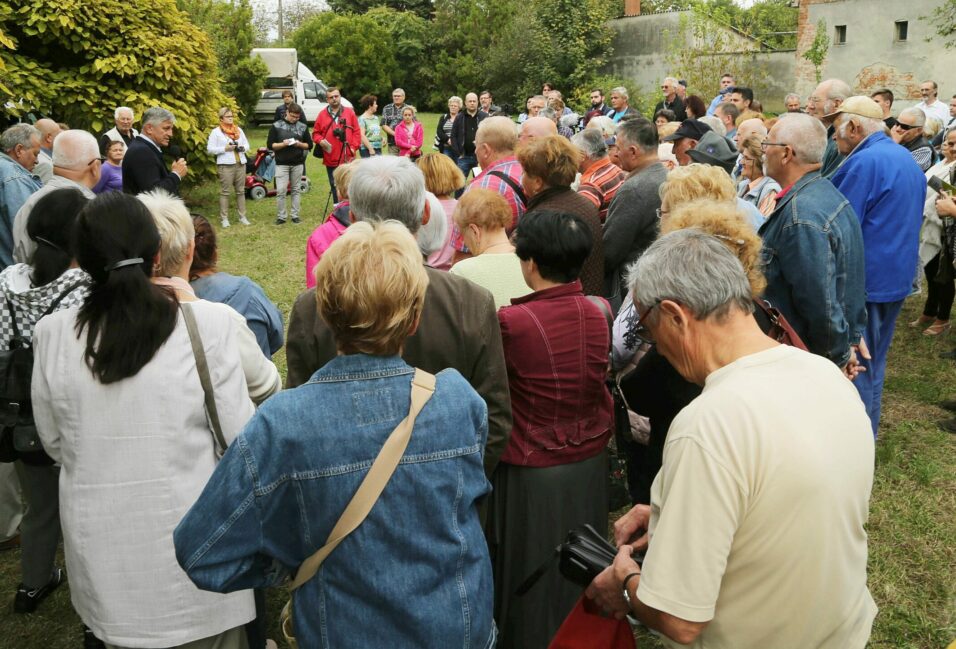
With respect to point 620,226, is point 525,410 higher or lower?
lower

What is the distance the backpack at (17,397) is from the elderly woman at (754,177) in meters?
4.45

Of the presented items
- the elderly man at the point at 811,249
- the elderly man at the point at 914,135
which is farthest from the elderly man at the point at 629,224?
the elderly man at the point at 914,135

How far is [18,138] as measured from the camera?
5656 millimetres

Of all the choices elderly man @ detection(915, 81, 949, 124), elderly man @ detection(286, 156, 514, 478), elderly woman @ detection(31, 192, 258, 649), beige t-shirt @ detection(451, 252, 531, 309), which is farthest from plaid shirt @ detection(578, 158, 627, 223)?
elderly man @ detection(915, 81, 949, 124)

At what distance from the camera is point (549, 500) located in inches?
118

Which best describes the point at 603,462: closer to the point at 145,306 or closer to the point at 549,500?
the point at 549,500

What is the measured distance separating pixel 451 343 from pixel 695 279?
961 mm

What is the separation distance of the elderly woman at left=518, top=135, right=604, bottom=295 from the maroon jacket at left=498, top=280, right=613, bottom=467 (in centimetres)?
136

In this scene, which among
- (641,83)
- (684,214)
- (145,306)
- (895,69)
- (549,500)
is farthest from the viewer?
(641,83)

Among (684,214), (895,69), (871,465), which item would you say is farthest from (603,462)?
(895,69)

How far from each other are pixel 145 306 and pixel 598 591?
1.49 meters

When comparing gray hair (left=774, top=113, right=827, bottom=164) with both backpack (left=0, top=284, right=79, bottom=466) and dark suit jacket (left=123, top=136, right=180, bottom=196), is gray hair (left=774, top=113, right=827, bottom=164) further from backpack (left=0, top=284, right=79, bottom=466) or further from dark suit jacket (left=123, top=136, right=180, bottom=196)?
dark suit jacket (left=123, top=136, right=180, bottom=196)

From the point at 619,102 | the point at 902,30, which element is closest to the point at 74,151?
the point at 619,102

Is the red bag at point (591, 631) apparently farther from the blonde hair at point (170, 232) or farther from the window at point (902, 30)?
the window at point (902, 30)
